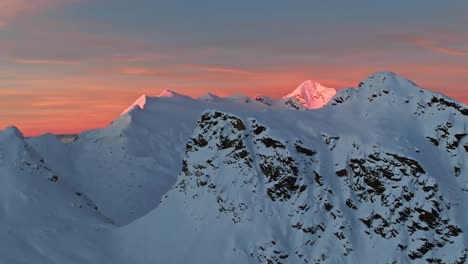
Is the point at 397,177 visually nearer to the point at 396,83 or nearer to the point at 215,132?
the point at 396,83

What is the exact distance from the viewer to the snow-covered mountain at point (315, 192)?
324 ft

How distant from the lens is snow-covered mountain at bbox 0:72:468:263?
98750mm

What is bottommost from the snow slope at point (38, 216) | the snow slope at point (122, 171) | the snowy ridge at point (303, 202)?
the snow slope at point (122, 171)

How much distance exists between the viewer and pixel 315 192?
344ft

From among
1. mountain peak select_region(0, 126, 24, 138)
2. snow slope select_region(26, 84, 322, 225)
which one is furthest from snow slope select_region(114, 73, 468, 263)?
snow slope select_region(26, 84, 322, 225)

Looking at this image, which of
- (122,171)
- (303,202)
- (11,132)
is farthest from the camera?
(122,171)

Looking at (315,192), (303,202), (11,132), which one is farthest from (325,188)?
(11,132)

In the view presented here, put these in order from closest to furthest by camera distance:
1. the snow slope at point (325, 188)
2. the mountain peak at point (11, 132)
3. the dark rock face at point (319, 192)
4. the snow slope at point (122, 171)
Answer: the dark rock face at point (319, 192) < the snow slope at point (325, 188) < the mountain peak at point (11, 132) < the snow slope at point (122, 171)

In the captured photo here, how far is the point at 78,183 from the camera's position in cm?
18188

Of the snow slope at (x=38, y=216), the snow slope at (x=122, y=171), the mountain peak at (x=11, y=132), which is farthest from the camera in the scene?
the snow slope at (x=122, y=171)

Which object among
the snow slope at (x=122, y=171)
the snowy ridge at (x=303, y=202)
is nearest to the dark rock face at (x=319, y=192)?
the snowy ridge at (x=303, y=202)

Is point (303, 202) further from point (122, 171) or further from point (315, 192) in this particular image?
point (122, 171)

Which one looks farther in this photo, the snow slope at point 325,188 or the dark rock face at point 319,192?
the snow slope at point 325,188

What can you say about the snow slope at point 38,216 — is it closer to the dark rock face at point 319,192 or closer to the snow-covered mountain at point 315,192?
the snow-covered mountain at point 315,192
